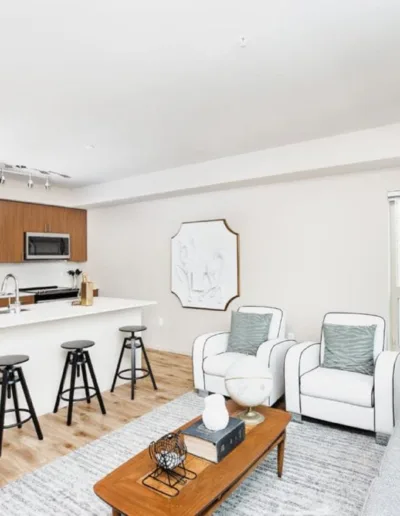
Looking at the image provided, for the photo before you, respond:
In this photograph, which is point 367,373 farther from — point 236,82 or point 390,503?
point 236,82

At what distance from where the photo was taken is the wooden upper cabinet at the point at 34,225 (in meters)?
5.42

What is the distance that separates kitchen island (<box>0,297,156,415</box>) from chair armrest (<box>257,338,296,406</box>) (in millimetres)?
1525

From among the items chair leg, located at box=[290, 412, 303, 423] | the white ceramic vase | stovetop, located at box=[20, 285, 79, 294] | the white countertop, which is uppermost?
stovetop, located at box=[20, 285, 79, 294]

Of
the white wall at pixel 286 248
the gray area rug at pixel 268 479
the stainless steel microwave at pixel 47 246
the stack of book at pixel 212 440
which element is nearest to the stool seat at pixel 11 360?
the gray area rug at pixel 268 479

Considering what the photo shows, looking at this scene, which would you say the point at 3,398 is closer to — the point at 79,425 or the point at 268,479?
the point at 79,425

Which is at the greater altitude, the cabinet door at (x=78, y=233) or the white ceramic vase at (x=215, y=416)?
the cabinet door at (x=78, y=233)

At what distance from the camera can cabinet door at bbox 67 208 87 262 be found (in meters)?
6.35

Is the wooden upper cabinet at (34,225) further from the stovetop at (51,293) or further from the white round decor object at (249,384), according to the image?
the white round decor object at (249,384)

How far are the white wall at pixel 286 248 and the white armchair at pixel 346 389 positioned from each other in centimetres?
86

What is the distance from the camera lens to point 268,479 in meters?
2.26

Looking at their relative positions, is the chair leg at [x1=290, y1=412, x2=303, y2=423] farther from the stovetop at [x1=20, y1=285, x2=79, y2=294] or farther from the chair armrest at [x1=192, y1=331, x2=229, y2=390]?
the stovetop at [x1=20, y1=285, x2=79, y2=294]

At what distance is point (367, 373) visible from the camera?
2.99m

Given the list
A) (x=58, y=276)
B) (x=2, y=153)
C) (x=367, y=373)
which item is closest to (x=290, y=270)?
(x=367, y=373)

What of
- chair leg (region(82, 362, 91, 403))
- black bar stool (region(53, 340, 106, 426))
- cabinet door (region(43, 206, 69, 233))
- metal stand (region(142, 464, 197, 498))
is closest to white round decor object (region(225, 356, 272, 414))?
metal stand (region(142, 464, 197, 498))
